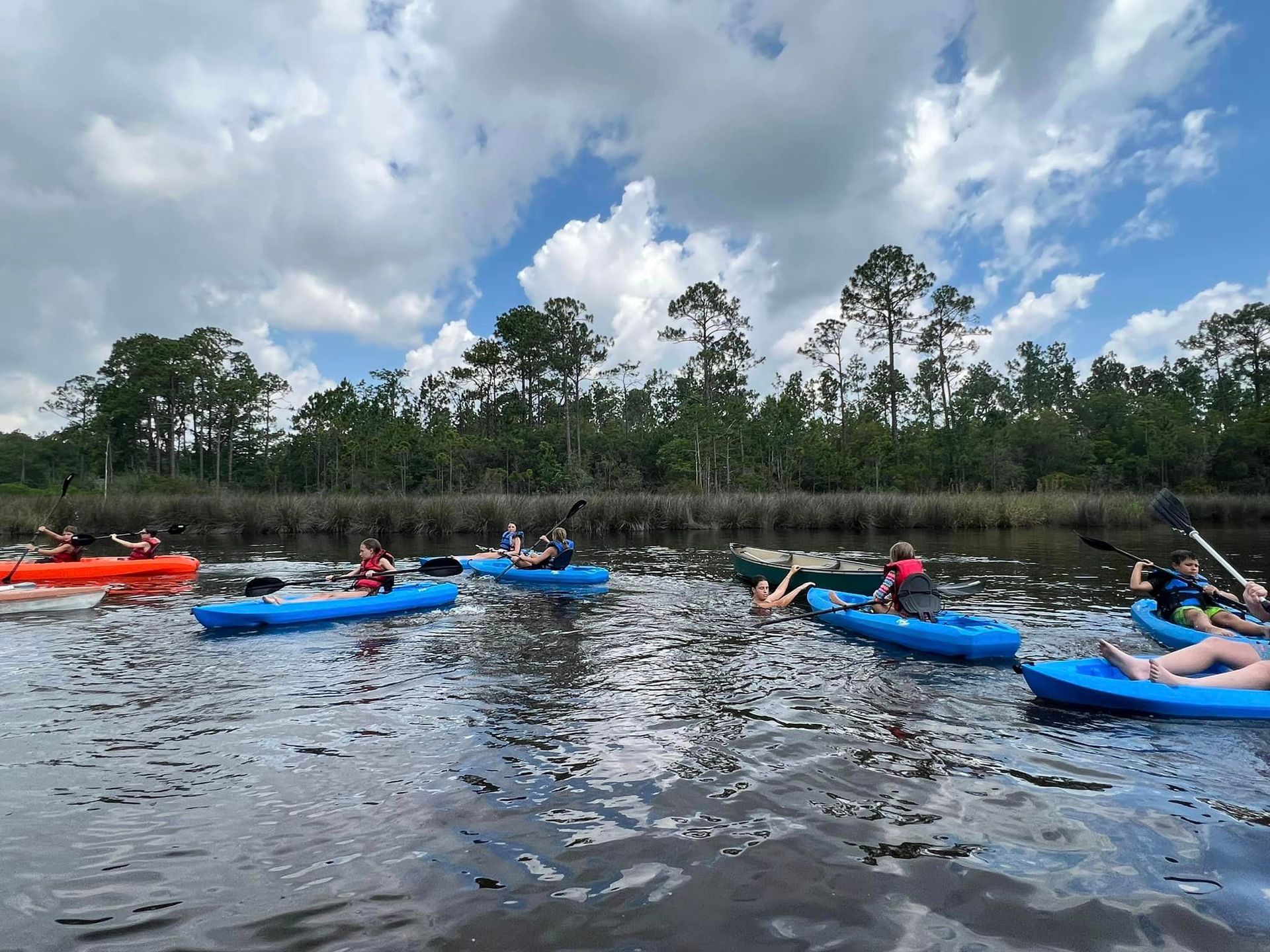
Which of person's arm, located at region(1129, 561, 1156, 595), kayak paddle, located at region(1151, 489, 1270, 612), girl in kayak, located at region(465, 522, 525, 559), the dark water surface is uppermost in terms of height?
kayak paddle, located at region(1151, 489, 1270, 612)

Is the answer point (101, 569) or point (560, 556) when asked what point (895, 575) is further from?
point (101, 569)

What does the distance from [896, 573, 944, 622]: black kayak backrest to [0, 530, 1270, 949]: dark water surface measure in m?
0.57

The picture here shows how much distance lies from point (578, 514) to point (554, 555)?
1145 centimetres

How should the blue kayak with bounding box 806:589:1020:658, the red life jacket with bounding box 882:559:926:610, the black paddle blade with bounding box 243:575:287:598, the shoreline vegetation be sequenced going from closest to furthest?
1. the blue kayak with bounding box 806:589:1020:658
2. the red life jacket with bounding box 882:559:926:610
3. the black paddle blade with bounding box 243:575:287:598
4. the shoreline vegetation

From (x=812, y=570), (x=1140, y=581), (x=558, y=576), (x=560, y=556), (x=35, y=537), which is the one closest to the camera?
(x=1140, y=581)

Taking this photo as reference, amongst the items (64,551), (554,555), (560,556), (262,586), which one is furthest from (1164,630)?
(64,551)

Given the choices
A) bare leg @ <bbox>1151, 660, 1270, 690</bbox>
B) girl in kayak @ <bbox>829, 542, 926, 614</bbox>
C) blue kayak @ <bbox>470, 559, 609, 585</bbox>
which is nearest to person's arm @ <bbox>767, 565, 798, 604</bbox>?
girl in kayak @ <bbox>829, 542, 926, 614</bbox>

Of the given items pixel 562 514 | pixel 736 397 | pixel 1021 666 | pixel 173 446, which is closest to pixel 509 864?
pixel 1021 666

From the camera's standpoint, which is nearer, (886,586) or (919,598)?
(919,598)

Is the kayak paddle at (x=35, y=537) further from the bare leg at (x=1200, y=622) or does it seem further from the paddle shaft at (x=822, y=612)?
the bare leg at (x=1200, y=622)

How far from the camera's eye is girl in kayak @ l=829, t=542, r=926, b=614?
25.1 ft

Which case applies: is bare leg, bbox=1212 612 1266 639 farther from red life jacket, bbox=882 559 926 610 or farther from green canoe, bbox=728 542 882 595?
green canoe, bbox=728 542 882 595

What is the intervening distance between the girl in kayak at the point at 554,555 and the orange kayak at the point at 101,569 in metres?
6.59

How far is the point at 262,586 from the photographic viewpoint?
894cm
